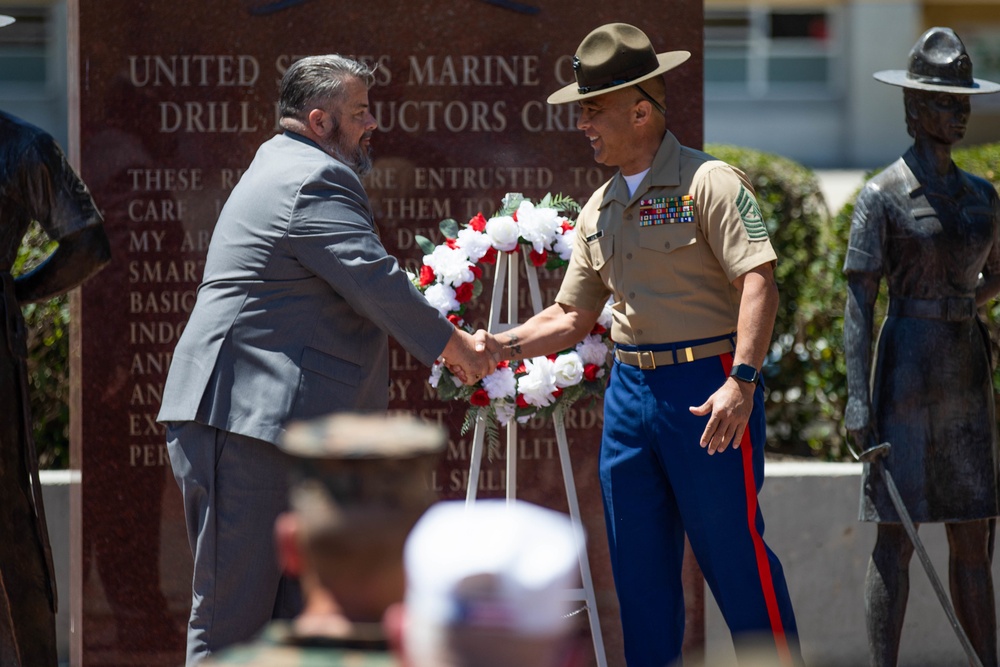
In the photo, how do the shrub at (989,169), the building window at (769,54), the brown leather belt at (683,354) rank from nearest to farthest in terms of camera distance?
the brown leather belt at (683,354) < the shrub at (989,169) < the building window at (769,54)

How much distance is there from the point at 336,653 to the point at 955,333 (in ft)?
10.4

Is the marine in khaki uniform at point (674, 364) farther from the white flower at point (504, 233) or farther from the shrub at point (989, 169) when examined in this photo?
the shrub at point (989, 169)

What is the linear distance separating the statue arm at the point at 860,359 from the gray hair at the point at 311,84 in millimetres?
1720

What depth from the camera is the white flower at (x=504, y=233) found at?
4652 millimetres

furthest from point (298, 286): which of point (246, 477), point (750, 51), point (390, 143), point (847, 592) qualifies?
point (750, 51)

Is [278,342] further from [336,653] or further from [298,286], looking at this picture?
[336,653]

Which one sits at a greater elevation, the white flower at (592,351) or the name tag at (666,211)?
the name tag at (666,211)

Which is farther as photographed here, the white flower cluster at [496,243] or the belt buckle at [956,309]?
the white flower cluster at [496,243]

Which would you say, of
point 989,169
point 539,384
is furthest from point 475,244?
point 989,169

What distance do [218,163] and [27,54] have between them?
18.6 meters

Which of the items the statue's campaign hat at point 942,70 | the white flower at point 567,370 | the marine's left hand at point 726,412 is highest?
the statue's campaign hat at point 942,70

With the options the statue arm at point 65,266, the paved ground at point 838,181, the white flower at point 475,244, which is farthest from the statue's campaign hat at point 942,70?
the paved ground at point 838,181

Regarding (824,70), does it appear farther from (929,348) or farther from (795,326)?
(929,348)

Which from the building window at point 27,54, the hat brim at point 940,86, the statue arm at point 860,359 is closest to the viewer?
the hat brim at point 940,86
